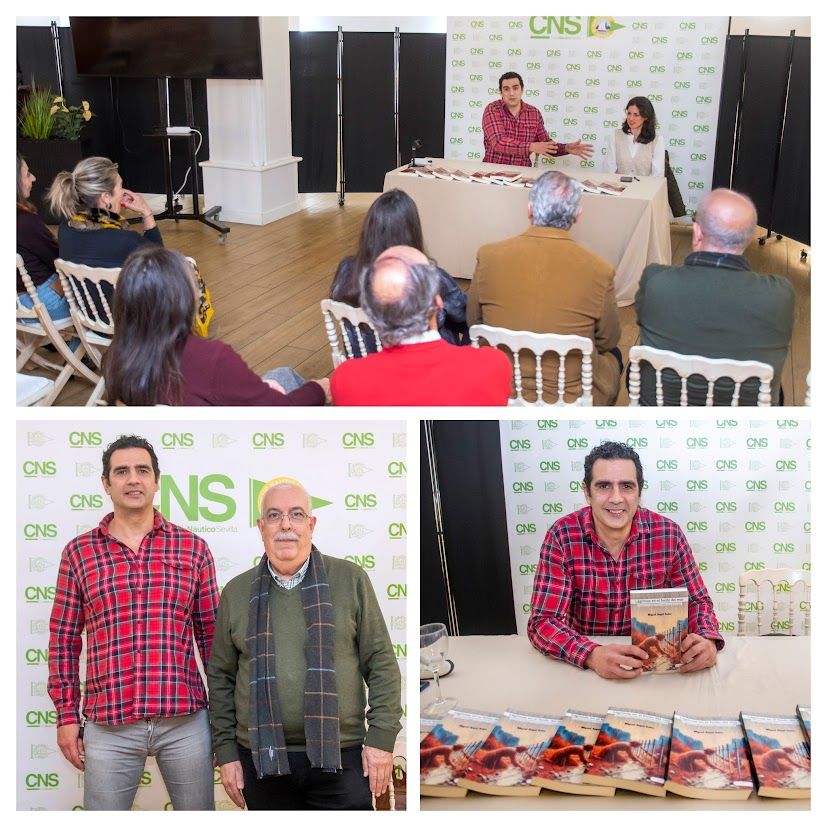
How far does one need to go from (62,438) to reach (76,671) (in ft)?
1.92

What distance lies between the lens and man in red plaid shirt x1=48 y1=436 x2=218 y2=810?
7.47 feet

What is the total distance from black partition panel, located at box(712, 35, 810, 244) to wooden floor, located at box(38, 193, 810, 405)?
0.95 ft

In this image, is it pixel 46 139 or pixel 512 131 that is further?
pixel 46 139

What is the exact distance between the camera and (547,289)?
9.97 ft

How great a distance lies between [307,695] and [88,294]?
7.19ft

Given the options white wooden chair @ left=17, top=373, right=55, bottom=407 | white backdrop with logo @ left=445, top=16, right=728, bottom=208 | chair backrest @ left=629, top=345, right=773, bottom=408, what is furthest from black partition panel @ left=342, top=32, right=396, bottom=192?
chair backrest @ left=629, top=345, right=773, bottom=408

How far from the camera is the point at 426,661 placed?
7.37ft

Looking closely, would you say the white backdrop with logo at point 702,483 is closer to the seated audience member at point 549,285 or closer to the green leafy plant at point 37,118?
the seated audience member at point 549,285

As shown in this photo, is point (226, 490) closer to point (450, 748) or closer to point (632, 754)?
point (450, 748)

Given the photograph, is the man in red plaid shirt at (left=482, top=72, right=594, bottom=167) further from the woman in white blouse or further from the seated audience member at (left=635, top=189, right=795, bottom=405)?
the seated audience member at (left=635, top=189, right=795, bottom=405)

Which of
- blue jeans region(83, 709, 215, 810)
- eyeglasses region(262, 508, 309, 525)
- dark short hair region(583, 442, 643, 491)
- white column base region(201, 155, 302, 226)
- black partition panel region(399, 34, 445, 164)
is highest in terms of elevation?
black partition panel region(399, 34, 445, 164)

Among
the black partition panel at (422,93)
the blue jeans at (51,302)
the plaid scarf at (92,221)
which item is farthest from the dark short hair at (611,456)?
the black partition panel at (422,93)

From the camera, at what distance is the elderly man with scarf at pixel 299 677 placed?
7.39 feet

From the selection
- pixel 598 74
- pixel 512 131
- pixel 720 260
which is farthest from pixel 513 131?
pixel 720 260
